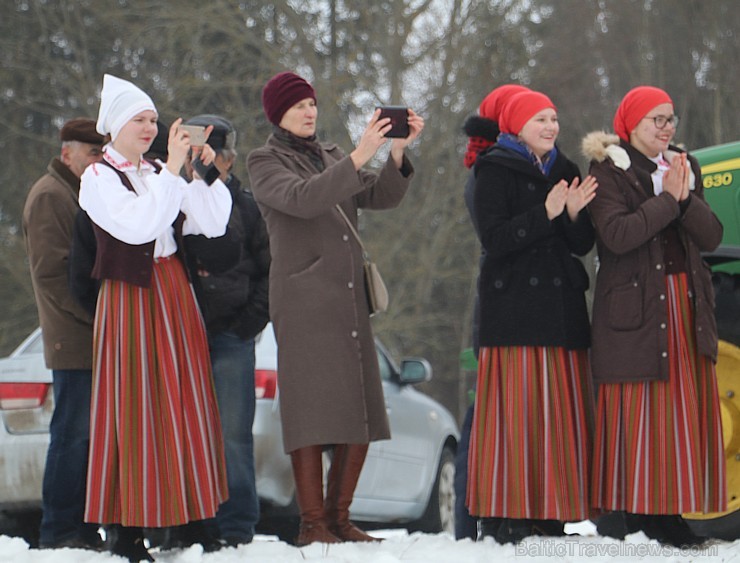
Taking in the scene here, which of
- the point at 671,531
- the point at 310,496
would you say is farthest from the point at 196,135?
the point at 671,531

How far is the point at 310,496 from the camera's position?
5.56 m

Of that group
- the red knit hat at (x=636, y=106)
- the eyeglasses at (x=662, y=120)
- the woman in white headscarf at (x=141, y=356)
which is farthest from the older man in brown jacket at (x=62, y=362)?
the eyeglasses at (x=662, y=120)

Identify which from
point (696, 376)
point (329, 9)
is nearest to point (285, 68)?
point (329, 9)

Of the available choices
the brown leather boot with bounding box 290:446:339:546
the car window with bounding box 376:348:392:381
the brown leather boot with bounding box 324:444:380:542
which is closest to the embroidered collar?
the brown leather boot with bounding box 290:446:339:546

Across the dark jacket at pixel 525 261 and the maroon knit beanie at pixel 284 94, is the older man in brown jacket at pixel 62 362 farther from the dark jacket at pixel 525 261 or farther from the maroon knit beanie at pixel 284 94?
the dark jacket at pixel 525 261

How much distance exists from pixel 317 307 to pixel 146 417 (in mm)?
950

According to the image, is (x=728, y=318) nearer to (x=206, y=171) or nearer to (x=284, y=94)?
(x=284, y=94)

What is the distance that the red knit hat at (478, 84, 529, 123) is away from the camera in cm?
599

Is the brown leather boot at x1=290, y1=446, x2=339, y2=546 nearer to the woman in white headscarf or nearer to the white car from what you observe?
the woman in white headscarf

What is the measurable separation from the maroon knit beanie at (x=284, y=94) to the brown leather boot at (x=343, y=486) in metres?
1.49

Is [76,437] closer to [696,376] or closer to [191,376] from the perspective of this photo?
[191,376]

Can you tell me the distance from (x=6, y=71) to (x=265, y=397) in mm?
14460

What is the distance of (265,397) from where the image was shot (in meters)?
6.73

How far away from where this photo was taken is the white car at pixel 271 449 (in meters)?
6.68
